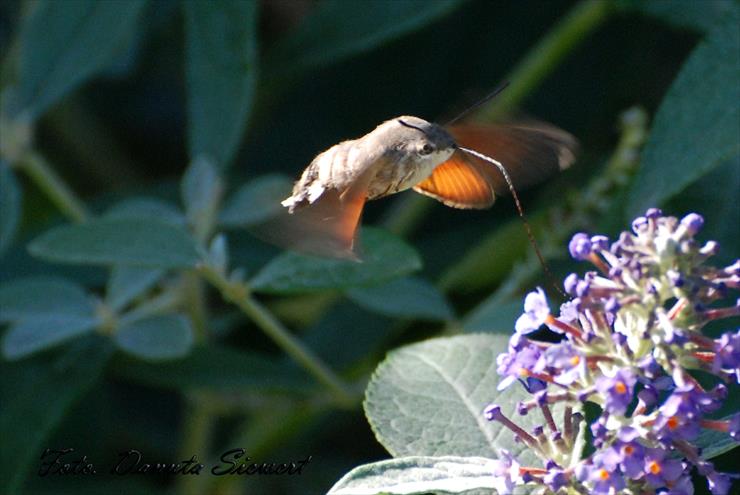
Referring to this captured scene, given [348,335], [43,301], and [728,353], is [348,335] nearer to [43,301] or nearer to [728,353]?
[43,301]

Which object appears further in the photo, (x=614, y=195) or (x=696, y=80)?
(x=614, y=195)

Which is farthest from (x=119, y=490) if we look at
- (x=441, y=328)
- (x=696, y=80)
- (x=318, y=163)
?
(x=696, y=80)

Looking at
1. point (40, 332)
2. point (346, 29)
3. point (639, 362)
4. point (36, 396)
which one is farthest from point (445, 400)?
point (346, 29)

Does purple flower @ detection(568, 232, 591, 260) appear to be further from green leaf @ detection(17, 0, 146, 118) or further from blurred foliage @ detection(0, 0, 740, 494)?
green leaf @ detection(17, 0, 146, 118)

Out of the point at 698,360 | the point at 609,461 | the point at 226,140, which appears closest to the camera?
the point at 609,461

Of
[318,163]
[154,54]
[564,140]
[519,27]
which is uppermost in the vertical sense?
[154,54]

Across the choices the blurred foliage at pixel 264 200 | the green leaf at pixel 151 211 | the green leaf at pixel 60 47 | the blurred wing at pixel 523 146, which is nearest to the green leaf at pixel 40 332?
the blurred foliage at pixel 264 200

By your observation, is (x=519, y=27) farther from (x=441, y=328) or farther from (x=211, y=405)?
(x=211, y=405)

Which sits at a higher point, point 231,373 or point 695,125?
point 231,373

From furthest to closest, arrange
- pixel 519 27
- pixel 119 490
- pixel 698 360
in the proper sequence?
1. pixel 519 27
2. pixel 119 490
3. pixel 698 360
